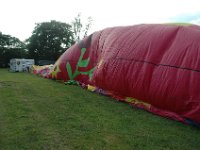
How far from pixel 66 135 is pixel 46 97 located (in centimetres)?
311

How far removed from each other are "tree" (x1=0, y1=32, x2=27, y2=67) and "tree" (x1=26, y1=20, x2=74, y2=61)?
1127mm

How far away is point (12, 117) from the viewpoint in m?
4.62

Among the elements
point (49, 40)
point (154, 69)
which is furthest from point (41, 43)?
point (154, 69)

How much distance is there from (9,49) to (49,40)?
562 cm

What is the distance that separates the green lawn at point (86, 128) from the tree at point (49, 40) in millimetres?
27134

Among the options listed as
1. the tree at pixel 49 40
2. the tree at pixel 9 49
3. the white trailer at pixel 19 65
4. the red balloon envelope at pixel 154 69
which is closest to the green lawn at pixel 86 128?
the red balloon envelope at pixel 154 69

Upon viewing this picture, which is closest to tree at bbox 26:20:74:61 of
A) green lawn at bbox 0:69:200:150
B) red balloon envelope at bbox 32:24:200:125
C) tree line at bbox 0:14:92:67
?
tree line at bbox 0:14:92:67

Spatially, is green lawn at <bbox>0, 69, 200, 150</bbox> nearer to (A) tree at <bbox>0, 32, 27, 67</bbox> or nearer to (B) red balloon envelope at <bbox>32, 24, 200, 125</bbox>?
(B) red balloon envelope at <bbox>32, 24, 200, 125</bbox>

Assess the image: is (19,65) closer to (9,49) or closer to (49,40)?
(9,49)

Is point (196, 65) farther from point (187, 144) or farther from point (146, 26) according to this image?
point (146, 26)

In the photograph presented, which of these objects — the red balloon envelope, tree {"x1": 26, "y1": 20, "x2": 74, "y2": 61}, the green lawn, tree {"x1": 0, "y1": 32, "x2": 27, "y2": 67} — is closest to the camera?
the green lawn

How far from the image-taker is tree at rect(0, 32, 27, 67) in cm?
2958

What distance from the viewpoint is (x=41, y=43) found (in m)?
33.3

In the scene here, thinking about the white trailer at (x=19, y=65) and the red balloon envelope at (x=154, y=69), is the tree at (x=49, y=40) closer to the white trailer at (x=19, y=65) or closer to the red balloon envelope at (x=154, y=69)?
the white trailer at (x=19, y=65)
